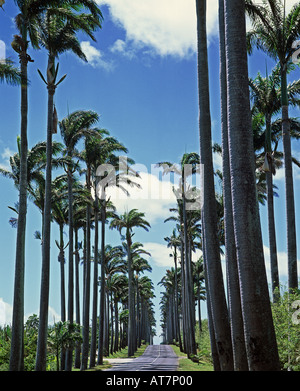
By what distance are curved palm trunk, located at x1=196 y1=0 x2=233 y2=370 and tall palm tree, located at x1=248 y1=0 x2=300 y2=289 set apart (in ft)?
15.8

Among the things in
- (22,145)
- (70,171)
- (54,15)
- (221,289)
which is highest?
(54,15)

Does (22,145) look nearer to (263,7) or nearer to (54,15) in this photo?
(54,15)

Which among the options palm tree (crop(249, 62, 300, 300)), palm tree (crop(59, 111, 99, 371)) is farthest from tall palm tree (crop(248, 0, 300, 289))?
palm tree (crop(59, 111, 99, 371))

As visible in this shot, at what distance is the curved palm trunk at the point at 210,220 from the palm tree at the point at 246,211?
437 cm

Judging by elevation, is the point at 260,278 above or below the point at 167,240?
below

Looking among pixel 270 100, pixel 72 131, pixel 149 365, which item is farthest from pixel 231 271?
pixel 149 365

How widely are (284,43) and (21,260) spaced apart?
14.1 meters

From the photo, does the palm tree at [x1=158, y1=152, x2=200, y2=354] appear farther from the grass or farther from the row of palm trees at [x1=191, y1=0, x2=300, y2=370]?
the row of palm trees at [x1=191, y1=0, x2=300, y2=370]

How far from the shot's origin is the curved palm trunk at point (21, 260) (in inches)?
657

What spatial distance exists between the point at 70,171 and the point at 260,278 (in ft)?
76.7

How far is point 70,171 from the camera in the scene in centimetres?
2973

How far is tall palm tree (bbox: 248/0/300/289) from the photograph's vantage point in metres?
18.6
